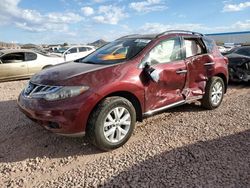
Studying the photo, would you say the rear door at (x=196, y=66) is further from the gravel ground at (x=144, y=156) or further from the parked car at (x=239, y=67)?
the parked car at (x=239, y=67)

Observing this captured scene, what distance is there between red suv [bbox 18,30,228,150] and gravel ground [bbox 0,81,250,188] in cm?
40

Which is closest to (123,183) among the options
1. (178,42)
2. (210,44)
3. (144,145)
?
(144,145)

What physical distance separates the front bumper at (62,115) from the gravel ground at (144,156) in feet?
1.44

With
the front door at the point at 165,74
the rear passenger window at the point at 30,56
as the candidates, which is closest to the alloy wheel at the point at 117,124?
the front door at the point at 165,74

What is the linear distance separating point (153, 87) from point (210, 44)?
7.46 ft

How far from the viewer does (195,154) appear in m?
3.92

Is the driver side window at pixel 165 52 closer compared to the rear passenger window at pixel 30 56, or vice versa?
the driver side window at pixel 165 52

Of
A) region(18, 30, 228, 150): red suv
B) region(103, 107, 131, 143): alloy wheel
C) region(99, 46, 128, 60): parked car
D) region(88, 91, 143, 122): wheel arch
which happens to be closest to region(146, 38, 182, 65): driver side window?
region(18, 30, 228, 150): red suv

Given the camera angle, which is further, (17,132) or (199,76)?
(199,76)

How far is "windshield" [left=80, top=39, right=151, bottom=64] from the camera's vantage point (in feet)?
15.3

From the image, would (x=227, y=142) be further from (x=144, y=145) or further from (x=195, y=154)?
(x=144, y=145)

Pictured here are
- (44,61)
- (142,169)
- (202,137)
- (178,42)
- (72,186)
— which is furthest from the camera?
(44,61)

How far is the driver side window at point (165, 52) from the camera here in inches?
183

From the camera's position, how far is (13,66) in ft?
34.2
